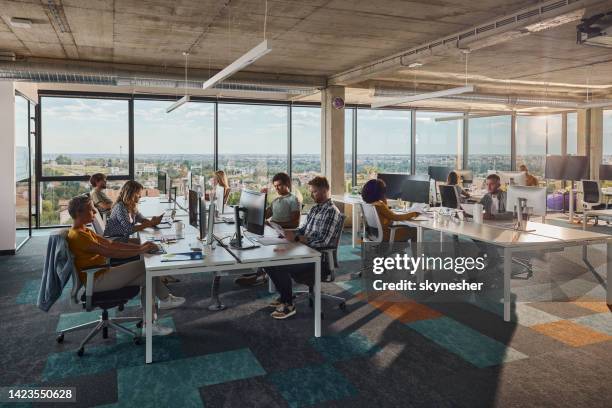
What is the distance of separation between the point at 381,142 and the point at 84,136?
7.42m

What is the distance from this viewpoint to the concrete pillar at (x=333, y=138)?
1029cm

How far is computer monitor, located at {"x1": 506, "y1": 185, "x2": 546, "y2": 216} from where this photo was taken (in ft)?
18.7

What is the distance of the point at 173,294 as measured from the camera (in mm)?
5816

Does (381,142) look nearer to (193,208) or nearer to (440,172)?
(440,172)

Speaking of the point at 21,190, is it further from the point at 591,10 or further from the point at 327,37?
the point at 591,10

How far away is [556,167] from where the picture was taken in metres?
12.5

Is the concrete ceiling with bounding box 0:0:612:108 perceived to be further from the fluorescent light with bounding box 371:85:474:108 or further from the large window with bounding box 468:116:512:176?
the large window with bounding box 468:116:512:176

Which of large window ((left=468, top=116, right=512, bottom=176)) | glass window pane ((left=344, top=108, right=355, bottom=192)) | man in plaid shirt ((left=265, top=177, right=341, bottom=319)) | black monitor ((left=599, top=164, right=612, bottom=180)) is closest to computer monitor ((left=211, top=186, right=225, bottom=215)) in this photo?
man in plaid shirt ((left=265, top=177, right=341, bottom=319))

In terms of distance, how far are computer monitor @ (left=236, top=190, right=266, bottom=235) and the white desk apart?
1.07 feet

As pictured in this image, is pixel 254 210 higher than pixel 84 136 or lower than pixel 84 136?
lower

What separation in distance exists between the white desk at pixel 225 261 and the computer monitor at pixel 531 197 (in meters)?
2.93

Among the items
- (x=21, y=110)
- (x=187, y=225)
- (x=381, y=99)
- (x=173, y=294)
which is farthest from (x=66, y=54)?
(x=381, y=99)

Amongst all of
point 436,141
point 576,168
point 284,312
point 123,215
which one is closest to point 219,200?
point 123,215

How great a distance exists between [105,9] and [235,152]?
20.6 ft
